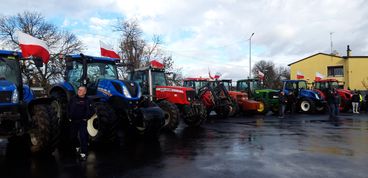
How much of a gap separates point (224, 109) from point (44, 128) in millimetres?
11544

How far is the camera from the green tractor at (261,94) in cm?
2203

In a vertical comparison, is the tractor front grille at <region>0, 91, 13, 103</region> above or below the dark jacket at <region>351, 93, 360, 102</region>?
above

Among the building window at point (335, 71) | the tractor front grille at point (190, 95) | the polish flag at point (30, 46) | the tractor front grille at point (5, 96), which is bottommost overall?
the tractor front grille at point (190, 95)

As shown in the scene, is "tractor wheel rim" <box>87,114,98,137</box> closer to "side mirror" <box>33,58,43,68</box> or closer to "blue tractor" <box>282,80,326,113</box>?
"side mirror" <box>33,58,43,68</box>

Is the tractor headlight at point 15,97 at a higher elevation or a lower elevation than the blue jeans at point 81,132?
higher

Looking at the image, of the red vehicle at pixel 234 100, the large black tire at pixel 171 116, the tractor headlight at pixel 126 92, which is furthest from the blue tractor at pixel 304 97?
the tractor headlight at pixel 126 92

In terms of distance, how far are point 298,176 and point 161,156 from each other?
10.0ft

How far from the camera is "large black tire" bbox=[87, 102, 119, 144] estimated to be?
8836 millimetres

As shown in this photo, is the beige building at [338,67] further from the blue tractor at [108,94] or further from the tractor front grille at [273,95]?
the blue tractor at [108,94]

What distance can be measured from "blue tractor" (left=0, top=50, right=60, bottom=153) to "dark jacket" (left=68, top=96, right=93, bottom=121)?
82cm

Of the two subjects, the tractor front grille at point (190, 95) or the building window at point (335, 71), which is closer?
the tractor front grille at point (190, 95)

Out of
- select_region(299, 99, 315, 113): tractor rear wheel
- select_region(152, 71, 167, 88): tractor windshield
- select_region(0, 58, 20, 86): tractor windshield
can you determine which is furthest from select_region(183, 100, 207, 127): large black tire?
select_region(299, 99, 315, 113): tractor rear wheel

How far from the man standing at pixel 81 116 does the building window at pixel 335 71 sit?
50.1m

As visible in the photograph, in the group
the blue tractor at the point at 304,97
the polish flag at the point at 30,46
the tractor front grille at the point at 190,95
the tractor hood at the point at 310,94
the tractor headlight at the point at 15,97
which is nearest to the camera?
the tractor headlight at the point at 15,97
